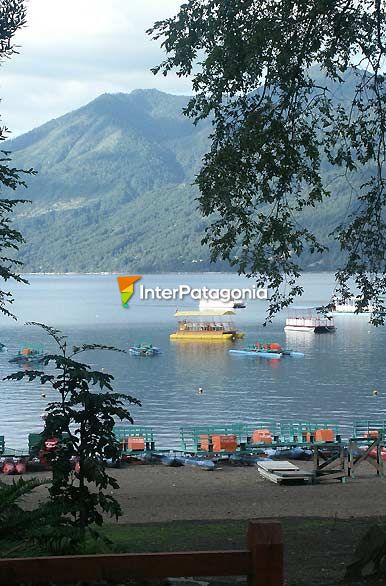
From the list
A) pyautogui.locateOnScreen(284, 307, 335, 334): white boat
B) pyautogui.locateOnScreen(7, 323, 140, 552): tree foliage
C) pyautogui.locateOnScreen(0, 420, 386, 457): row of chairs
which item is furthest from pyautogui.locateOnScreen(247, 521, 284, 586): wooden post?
pyautogui.locateOnScreen(284, 307, 335, 334): white boat

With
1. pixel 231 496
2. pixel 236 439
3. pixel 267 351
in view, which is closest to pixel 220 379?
pixel 267 351

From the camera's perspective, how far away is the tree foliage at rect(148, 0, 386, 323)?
10.8 m

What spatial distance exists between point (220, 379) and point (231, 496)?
49181mm

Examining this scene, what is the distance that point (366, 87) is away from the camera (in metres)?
11.8

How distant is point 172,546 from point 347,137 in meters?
5.67

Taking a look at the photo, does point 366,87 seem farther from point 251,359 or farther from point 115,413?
point 251,359

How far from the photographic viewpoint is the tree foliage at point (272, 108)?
10.8 metres

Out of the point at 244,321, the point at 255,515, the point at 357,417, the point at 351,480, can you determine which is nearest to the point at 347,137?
the point at 255,515

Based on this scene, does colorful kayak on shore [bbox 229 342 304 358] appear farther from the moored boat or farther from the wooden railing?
the wooden railing

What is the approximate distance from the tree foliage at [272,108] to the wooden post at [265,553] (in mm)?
7094

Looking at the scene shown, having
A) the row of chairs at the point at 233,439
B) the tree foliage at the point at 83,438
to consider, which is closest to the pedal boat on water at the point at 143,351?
the row of chairs at the point at 233,439

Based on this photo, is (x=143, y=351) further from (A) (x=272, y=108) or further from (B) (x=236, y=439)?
(A) (x=272, y=108)

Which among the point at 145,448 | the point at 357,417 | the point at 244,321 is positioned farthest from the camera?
the point at 244,321

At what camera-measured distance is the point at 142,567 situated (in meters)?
3.90
